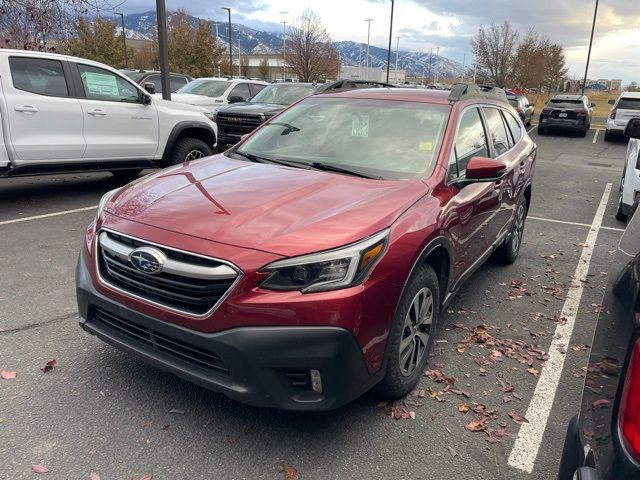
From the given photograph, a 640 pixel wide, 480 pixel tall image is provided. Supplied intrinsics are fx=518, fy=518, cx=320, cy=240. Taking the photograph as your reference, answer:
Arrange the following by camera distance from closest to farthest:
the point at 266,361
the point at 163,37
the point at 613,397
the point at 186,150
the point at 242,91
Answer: the point at 613,397
the point at 266,361
the point at 186,150
the point at 163,37
the point at 242,91

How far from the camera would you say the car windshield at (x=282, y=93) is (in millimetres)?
12250

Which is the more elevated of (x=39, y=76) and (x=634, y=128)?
(x=39, y=76)

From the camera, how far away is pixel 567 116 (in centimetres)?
2123

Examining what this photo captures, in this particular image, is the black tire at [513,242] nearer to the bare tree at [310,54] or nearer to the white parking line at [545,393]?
the white parking line at [545,393]

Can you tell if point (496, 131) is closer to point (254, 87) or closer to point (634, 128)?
point (634, 128)

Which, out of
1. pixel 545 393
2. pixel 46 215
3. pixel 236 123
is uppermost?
pixel 236 123

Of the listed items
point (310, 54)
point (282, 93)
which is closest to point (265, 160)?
point (282, 93)

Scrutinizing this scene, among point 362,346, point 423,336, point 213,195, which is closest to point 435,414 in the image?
point 423,336

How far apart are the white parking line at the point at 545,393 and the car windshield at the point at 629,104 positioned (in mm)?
17200

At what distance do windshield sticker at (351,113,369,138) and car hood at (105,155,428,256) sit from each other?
599mm

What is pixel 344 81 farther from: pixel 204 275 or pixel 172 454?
pixel 172 454

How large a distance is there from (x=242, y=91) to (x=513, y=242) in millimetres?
10958

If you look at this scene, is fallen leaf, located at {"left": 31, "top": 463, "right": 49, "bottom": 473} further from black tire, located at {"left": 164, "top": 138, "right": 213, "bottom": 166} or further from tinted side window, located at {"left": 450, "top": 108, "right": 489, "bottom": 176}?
black tire, located at {"left": 164, "top": 138, "right": 213, "bottom": 166}

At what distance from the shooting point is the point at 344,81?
16.3ft
